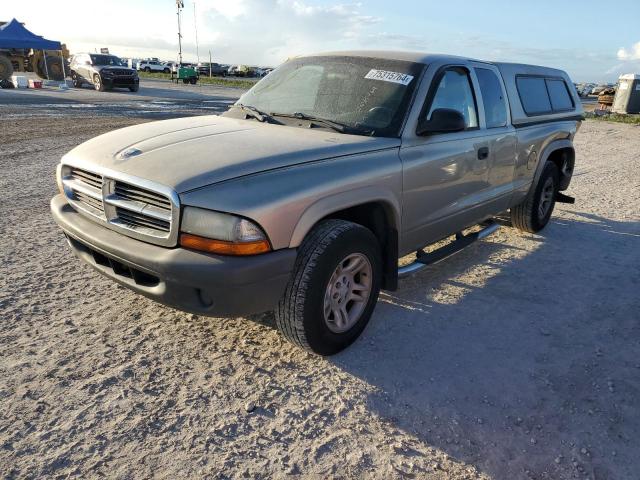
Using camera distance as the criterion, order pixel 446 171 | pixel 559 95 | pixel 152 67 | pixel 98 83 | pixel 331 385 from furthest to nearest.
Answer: pixel 152 67 < pixel 98 83 < pixel 559 95 < pixel 446 171 < pixel 331 385

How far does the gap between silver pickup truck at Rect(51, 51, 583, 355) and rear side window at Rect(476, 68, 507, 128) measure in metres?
0.02

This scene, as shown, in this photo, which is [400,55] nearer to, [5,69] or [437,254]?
[437,254]

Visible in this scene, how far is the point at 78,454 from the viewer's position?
2268 millimetres

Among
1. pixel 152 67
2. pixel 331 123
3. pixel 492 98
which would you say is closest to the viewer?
pixel 331 123

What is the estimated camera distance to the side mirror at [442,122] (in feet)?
11.2

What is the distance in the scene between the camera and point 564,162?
6133 mm

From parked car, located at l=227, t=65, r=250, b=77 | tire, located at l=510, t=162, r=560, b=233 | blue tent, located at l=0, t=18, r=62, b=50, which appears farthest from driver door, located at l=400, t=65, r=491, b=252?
parked car, located at l=227, t=65, r=250, b=77

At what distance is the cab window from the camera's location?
12.4ft

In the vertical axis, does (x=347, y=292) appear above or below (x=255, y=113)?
below

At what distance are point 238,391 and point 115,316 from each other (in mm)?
1196

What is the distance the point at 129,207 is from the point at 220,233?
63 cm

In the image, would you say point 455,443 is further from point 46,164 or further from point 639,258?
point 46,164

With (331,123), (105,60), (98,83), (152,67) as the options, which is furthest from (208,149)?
(152,67)

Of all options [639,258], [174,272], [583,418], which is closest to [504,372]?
[583,418]
